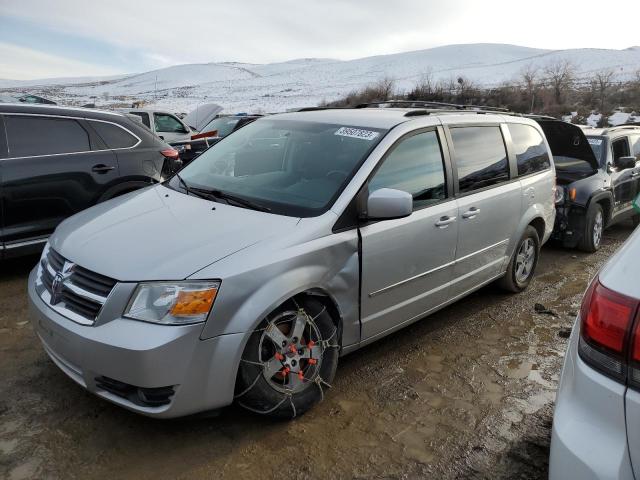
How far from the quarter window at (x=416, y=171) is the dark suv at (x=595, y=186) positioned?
3.60m

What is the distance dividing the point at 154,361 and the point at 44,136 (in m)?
3.75

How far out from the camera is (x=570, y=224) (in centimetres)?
676

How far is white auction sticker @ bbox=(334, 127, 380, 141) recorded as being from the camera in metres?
3.54

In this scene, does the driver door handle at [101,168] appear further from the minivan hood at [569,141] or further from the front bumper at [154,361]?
the minivan hood at [569,141]

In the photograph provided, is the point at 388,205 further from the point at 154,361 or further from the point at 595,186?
the point at 595,186

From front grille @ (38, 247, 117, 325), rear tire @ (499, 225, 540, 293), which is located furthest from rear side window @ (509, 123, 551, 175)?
front grille @ (38, 247, 117, 325)

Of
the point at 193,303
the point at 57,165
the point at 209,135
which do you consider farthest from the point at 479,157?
the point at 209,135

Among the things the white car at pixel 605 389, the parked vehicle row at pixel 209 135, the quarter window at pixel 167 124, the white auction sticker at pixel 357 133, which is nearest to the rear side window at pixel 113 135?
the parked vehicle row at pixel 209 135

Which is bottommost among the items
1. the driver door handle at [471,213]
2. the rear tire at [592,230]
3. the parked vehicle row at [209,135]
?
the rear tire at [592,230]

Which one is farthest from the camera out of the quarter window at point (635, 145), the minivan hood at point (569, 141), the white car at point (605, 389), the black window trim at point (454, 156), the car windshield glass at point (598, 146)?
the quarter window at point (635, 145)

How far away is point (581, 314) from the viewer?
185cm

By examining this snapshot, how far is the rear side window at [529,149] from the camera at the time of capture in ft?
15.9

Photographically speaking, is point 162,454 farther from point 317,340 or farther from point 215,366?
point 317,340

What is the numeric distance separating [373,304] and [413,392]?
62 centimetres
